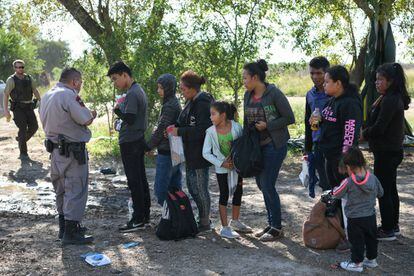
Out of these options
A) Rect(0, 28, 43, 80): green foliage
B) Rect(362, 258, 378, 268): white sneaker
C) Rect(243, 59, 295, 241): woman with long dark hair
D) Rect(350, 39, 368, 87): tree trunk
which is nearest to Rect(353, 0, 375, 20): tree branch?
Rect(350, 39, 368, 87): tree trunk

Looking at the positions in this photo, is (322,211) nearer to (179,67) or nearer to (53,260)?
(53,260)

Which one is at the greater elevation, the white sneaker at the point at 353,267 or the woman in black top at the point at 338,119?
the woman in black top at the point at 338,119

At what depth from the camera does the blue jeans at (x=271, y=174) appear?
18.6ft

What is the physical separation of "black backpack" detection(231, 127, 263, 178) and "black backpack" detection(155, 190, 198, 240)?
0.71 m

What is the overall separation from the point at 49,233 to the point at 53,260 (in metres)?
0.95

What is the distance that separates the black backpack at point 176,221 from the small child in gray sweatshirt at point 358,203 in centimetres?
169

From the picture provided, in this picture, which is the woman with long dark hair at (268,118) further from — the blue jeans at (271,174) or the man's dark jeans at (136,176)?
the man's dark jeans at (136,176)

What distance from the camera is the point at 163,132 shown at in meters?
6.09

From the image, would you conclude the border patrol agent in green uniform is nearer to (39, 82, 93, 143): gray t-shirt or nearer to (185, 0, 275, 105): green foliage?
(39, 82, 93, 143): gray t-shirt

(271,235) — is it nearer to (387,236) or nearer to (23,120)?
(387,236)

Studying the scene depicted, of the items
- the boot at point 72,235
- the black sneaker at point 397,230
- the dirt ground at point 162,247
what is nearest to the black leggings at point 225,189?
the dirt ground at point 162,247

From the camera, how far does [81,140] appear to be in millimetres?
5750

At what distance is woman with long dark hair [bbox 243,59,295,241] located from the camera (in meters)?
5.60

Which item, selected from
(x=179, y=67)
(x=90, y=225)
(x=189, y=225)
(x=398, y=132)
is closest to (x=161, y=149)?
(x=189, y=225)
